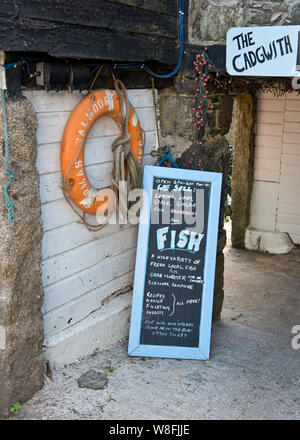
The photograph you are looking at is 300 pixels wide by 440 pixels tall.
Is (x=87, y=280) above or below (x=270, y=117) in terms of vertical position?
below

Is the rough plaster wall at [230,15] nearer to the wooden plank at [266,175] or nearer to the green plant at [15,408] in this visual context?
the green plant at [15,408]

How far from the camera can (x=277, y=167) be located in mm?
7539

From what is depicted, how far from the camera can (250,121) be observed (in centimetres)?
742

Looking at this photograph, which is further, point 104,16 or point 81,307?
point 81,307

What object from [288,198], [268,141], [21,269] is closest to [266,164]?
[268,141]

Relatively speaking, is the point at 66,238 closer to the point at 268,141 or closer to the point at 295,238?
the point at 268,141

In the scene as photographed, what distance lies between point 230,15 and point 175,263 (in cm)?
199

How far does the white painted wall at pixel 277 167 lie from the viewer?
7.37 m

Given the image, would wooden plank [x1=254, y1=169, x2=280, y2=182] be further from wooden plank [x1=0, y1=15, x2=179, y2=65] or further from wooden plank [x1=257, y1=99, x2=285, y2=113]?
wooden plank [x1=0, y1=15, x2=179, y2=65]

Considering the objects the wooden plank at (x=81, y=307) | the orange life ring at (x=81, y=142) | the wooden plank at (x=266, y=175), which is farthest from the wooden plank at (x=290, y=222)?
the orange life ring at (x=81, y=142)

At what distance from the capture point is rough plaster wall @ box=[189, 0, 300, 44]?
159 inches

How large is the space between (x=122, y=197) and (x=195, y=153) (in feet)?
2.78

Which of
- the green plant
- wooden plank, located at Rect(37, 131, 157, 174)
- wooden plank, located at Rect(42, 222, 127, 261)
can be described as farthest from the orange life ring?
the green plant

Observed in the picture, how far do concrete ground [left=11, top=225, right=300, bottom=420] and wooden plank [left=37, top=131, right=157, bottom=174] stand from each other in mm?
1497
